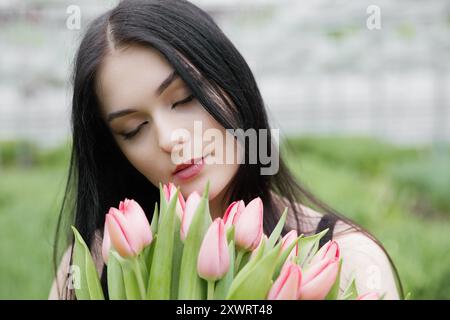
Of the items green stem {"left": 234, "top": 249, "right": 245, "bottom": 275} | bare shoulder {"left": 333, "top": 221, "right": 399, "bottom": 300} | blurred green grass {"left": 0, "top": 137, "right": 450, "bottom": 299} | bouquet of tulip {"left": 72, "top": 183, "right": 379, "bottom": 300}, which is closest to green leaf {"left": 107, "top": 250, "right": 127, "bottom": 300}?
bouquet of tulip {"left": 72, "top": 183, "right": 379, "bottom": 300}

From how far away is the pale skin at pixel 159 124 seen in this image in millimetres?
951

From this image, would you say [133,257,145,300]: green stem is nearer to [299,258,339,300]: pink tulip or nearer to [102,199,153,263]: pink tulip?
[102,199,153,263]: pink tulip

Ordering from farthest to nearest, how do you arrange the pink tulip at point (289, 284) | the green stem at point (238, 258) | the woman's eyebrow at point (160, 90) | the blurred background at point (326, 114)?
the blurred background at point (326, 114) < the woman's eyebrow at point (160, 90) < the green stem at point (238, 258) < the pink tulip at point (289, 284)

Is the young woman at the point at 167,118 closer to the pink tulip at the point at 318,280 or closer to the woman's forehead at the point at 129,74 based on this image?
the woman's forehead at the point at 129,74

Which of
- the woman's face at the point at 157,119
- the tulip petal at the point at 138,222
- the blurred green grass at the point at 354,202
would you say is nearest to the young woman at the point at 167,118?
the woman's face at the point at 157,119

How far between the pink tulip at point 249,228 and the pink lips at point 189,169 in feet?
1.13

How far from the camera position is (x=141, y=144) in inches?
40.0

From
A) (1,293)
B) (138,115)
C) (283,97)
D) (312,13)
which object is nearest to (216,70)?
(138,115)

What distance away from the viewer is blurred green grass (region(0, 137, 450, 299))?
8.69 ft

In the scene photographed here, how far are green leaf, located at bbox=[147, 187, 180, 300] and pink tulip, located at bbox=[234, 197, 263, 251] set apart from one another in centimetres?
6

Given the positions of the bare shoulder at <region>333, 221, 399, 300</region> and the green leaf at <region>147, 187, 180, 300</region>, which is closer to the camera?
the green leaf at <region>147, 187, 180, 300</region>
